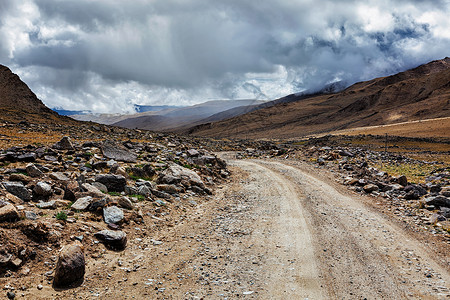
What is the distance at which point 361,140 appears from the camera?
74.8 metres

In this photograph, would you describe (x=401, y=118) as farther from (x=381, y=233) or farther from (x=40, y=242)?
(x=40, y=242)

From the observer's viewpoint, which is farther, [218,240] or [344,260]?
[218,240]

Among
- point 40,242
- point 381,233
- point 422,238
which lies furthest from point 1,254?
point 422,238

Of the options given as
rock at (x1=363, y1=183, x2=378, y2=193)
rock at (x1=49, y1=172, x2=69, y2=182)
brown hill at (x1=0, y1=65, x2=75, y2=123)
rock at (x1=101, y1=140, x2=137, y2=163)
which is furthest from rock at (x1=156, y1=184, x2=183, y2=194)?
brown hill at (x1=0, y1=65, x2=75, y2=123)

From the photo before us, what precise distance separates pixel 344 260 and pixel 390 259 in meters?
1.47

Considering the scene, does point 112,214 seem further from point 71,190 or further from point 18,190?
point 18,190

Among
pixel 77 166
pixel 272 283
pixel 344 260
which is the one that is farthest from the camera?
pixel 77 166

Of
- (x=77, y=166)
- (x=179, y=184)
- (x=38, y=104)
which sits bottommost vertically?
(x=179, y=184)

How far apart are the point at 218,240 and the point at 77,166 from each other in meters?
9.76

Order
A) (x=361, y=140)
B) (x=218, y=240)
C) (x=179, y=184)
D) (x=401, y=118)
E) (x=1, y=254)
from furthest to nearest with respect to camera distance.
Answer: (x=401, y=118) → (x=361, y=140) → (x=179, y=184) → (x=218, y=240) → (x=1, y=254)

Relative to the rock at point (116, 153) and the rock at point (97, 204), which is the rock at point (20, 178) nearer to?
the rock at point (97, 204)

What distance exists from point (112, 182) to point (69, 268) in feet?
21.1

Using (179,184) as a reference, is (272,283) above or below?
below

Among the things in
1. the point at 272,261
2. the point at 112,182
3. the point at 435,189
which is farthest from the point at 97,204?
the point at 435,189
